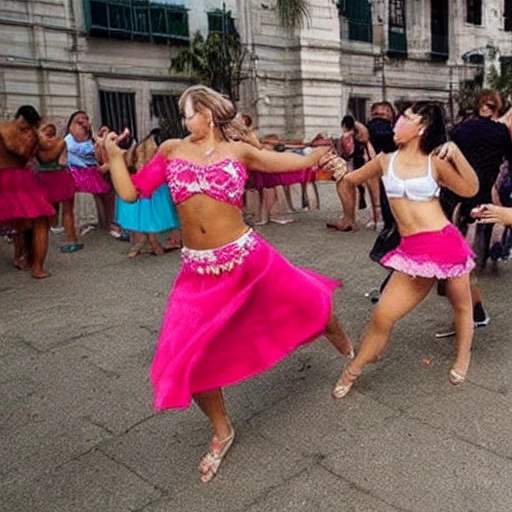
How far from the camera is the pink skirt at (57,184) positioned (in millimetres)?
7812

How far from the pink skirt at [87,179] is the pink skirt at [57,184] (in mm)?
646

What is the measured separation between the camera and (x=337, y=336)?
369cm

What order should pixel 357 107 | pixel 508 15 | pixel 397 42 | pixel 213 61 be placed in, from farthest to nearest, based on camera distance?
pixel 508 15 < pixel 397 42 < pixel 357 107 < pixel 213 61

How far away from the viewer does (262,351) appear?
3.07 m

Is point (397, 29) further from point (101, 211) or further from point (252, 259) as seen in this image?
point (252, 259)

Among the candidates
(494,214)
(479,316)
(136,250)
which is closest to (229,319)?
(494,214)

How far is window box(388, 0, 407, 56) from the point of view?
69.9 feet

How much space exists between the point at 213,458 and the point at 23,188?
4.52 meters

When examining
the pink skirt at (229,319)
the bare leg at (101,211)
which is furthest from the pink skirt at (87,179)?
the pink skirt at (229,319)

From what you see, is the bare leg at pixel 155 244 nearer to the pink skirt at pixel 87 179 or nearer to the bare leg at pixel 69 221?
the bare leg at pixel 69 221

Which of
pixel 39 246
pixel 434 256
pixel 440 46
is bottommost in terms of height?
pixel 39 246

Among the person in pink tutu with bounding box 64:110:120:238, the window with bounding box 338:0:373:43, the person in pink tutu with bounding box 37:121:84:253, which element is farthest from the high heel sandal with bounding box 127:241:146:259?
the window with bounding box 338:0:373:43

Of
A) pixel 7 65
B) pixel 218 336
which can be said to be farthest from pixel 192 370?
pixel 7 65

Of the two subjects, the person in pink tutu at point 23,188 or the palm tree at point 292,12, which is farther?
the palm tree at point 292,12
